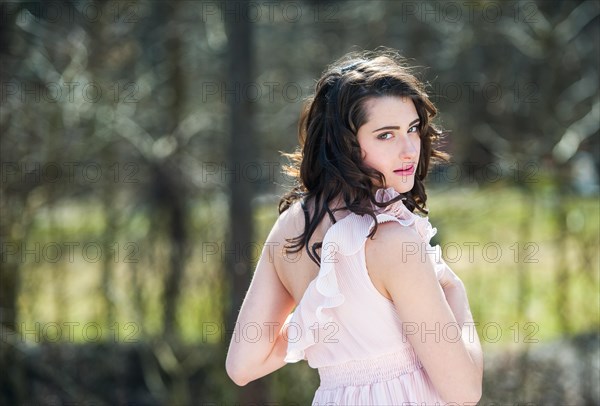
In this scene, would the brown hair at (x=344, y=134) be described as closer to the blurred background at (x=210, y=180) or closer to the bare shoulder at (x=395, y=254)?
the bare shoulder at (x=395, y=254)

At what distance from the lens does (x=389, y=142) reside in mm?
1833

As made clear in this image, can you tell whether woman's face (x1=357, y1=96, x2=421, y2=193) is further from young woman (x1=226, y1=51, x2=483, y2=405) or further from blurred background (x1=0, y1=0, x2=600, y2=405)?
blurred background (x1=0, y1=0, x2=600, y2=405)

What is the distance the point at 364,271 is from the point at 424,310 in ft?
0.45

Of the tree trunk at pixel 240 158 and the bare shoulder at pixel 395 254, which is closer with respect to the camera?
the bare shoulder at pixel 395 254

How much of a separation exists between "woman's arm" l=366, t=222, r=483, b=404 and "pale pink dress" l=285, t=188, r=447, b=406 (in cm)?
3

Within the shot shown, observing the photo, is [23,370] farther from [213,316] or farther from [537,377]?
[537,377]

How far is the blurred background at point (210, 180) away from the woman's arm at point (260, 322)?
2.13 metres

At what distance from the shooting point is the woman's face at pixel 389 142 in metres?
1.82

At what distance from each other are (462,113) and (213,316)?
1.64m

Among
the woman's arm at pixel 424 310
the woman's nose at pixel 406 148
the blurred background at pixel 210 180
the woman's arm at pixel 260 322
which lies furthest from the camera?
the blurred background at pixel 210 180

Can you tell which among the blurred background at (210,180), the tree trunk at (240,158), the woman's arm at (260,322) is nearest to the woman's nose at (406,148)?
the woman's arm at (260,322)

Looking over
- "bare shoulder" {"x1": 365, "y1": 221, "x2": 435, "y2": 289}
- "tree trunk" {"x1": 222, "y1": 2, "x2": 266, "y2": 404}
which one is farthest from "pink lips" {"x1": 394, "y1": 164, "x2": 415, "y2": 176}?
"tree trunk" {"x1": 222, "y1": 2, "x2": 266, "y2": 404}

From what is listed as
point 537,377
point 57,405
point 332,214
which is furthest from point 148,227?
point 332,214

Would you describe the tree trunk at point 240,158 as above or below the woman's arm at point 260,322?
above
